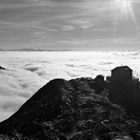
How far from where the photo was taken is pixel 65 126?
43781 mm

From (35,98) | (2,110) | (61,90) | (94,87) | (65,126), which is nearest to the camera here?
(65,126)

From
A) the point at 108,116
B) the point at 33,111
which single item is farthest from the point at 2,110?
the point at 108,116

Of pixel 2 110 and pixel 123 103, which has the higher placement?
pixel 123 103

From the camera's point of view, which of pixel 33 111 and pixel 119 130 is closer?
pixel 119 130

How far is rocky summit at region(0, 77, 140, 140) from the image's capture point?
3972cm

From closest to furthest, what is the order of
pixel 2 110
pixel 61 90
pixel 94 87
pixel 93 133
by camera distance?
pixel 93 133, pixel 61 90, pixel 94 87, pixel 2 110

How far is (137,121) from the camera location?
49188 mm

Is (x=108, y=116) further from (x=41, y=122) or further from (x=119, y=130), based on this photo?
(x=41, y=122)

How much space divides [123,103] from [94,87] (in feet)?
34.6

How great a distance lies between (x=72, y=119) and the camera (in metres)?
46.1

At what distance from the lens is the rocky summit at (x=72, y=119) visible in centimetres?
3972

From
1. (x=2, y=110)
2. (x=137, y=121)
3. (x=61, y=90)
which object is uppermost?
(x=61, y=90)

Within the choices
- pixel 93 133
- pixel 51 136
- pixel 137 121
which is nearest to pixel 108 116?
pixel 137 121

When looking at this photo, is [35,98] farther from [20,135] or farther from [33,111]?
[20,135]
